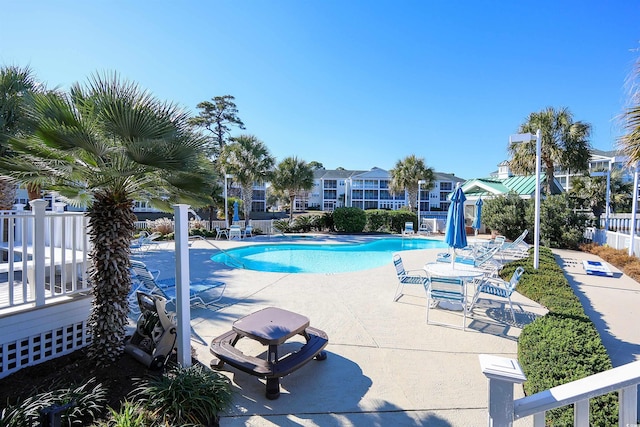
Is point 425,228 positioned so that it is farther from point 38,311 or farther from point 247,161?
point 38,311

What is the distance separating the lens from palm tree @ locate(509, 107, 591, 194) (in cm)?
1711

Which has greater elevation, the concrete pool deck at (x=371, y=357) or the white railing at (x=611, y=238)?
the white railing at (x=611, y=238)

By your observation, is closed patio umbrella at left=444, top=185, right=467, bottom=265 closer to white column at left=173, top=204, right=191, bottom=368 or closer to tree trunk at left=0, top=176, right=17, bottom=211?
white column at left=173, top=204, right=191, bottom=368

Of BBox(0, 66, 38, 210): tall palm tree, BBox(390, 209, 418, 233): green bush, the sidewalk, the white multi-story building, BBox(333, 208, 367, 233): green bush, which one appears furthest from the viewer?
the white multi-story building

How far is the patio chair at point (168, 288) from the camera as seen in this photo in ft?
19.0

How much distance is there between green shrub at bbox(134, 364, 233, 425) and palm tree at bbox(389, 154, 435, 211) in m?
25.9

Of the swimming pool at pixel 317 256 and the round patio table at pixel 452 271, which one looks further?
the swimming pool at pixel 317 256

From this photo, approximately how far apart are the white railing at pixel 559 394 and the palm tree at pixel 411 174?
1046 inches

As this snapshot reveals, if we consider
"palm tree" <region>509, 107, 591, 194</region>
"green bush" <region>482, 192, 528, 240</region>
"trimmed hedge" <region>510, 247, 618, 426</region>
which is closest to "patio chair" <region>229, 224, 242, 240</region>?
"green bush" <region>482, 192, 528, 240</region>

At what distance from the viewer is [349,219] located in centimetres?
2317

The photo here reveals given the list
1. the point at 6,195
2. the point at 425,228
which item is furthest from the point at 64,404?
the point at 425,228

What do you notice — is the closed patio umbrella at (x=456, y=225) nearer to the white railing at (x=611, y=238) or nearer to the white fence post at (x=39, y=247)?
the white fence post at (x=39, y=247)

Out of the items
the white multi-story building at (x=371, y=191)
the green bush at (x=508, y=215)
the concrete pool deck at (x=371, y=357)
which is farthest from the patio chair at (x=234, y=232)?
the white multi-story building at (x=371, y=191)

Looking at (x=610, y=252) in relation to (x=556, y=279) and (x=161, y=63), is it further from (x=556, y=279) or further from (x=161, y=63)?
(x=161, y=63)
